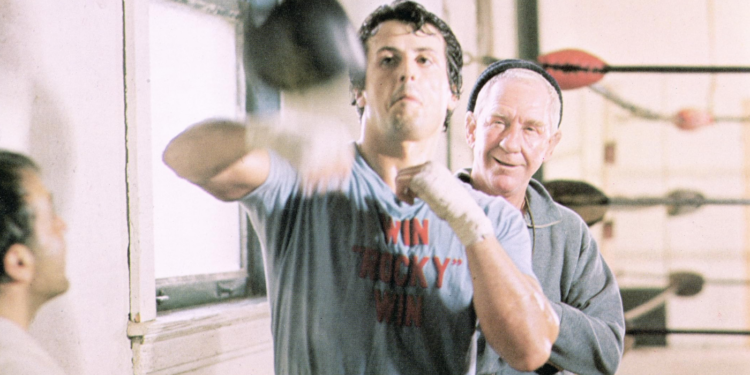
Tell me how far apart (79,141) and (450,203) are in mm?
546

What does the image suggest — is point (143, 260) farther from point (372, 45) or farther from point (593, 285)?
point (593, 285)

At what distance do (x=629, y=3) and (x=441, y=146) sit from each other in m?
0.65

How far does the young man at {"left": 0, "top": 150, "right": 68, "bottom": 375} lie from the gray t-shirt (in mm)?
274

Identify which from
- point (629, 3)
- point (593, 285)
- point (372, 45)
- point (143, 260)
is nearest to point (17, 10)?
point (143, 260)

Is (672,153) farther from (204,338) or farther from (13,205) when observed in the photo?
(13,205)

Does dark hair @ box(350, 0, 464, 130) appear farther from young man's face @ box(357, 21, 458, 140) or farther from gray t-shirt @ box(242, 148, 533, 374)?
gray t-shirt @ box(242, 148, 533, 374)

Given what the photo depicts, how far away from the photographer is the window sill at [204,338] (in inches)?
32.7

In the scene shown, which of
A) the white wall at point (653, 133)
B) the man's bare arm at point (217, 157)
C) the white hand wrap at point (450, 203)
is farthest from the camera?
the white wall at point (653, 133)

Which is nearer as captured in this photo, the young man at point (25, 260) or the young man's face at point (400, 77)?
the young man at point (25, 260)

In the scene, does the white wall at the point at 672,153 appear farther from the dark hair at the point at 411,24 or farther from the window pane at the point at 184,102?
the window pane at the point at 184,102

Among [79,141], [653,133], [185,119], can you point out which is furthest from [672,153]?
[79,141]

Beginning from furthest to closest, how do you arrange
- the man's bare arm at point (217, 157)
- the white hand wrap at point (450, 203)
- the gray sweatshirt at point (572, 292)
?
the gray sweatshirt at point (572, 292) → the white hand wrap at point (450, 203) → the man's bare arm at point (217, 157)

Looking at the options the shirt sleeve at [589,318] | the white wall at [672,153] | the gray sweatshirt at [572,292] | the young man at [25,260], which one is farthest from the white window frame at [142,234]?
the white wall at [672,153]

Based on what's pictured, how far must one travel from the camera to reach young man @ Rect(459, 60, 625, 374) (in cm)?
102
